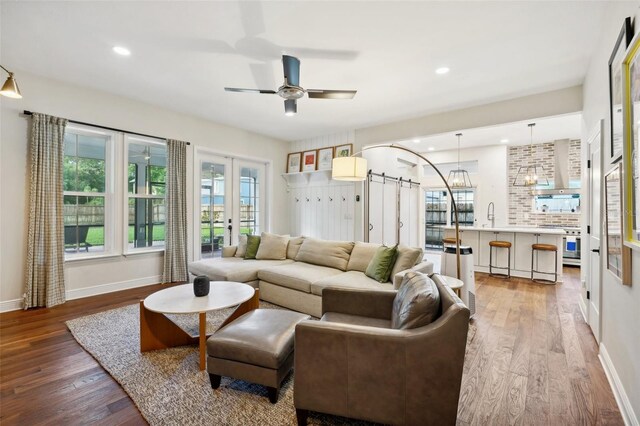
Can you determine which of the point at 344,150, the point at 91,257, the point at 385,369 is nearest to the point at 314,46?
the point at 385,369

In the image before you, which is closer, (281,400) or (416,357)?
(416,357)

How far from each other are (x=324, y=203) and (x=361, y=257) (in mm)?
2854

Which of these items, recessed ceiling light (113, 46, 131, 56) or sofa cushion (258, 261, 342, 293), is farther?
sofa cushion (258, 261, 342, 293)

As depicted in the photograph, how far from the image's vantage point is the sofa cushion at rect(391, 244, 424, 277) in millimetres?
3205

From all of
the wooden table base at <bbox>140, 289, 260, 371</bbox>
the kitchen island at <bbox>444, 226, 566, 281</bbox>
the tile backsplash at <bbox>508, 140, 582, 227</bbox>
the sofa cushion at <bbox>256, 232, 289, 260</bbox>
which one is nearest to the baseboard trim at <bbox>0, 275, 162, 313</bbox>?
the sofa cushion at <bbox>256, 232, 289, 260</bbox>

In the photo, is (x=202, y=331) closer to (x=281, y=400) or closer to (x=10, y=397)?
(x=281, y=400)

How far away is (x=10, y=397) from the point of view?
1976mm

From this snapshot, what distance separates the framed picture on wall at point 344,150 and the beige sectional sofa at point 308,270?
224 centimetres

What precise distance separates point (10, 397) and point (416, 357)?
267 centimetres

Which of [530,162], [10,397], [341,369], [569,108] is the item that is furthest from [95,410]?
[530,162]

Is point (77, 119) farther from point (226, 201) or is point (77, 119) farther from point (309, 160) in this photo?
point (309, 160)

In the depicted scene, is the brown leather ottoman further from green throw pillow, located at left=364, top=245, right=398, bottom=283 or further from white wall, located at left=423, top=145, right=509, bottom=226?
white wall, located at left=423, top=145, right=509, bottom=226

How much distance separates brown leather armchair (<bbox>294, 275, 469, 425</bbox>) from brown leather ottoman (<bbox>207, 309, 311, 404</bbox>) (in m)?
0.29

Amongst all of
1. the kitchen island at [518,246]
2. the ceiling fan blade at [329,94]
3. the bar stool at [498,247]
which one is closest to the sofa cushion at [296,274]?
the ceiling fan blade at [329,94]
